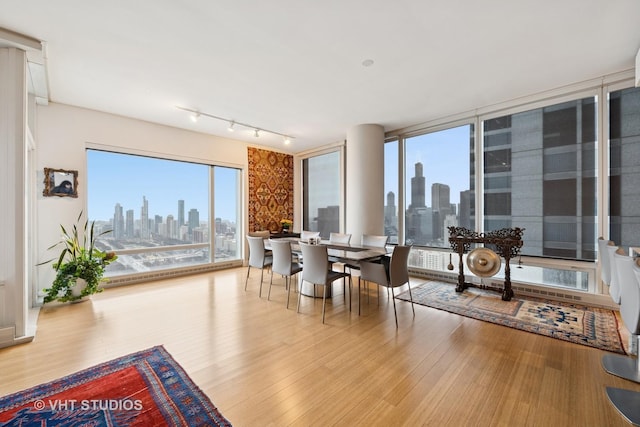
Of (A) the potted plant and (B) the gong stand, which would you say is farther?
(B) the gong stand

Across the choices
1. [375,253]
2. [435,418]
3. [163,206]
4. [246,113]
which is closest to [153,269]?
[163,206]

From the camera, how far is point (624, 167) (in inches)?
128

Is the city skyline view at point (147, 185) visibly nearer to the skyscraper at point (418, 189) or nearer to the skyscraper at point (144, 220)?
the skyscraper at point (144, 220)

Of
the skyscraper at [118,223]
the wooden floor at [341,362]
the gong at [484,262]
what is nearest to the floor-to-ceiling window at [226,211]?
the skyscraper at [118,223]

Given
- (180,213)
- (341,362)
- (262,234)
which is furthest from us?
(262,234)

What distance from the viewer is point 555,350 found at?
7.80 feet

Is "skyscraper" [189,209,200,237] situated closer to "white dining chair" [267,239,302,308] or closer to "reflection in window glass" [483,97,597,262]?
"white dining chair" [267,239,302,308]

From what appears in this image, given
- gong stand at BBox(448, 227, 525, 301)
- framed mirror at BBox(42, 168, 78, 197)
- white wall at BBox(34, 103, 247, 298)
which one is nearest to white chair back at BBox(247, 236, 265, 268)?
white wall at BBox(34, 103, 247, 298)

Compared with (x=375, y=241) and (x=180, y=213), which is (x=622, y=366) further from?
(x=180, y=213)

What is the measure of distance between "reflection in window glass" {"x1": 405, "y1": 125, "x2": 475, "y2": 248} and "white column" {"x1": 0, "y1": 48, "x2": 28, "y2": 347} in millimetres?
5516

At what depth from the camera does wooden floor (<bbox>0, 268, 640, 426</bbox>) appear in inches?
65.5

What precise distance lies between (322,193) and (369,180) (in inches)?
74.5

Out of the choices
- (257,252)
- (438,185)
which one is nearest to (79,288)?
(257,252)

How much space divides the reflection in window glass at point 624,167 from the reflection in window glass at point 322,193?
4.41m
